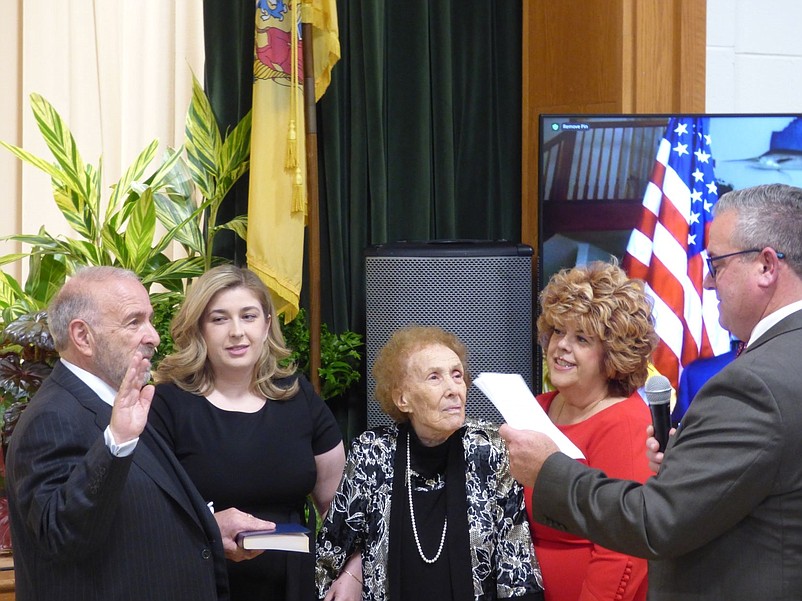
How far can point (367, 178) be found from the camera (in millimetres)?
4344

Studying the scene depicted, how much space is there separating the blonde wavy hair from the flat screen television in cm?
109

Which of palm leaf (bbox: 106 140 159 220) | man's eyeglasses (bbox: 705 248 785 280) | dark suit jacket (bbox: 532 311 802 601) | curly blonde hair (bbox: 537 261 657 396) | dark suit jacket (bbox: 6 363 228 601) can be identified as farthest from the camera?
palm leaf (bbox: 106 140 159 220)

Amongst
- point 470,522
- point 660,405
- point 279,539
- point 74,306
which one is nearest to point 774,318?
point 660,405

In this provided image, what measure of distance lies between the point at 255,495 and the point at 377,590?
0.47 meters

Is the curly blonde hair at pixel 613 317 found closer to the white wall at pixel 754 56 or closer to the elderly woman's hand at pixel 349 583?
the elderly woman's hand at pixel 349 583

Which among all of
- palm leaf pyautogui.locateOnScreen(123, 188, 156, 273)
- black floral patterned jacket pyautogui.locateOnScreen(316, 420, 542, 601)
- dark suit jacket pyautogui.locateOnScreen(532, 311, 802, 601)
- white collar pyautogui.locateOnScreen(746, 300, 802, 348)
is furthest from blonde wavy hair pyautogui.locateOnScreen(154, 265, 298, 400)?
white collar pyautogui.locateOnScreen(746, 300, 802, 348)

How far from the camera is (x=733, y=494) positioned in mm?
1716

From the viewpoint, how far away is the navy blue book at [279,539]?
2.56 m

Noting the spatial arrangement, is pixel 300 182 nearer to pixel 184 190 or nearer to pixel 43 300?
pixel 184 190

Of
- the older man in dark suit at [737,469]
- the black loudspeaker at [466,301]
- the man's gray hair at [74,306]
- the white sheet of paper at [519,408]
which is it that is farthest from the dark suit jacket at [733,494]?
the black loudspeaker at [466,301]

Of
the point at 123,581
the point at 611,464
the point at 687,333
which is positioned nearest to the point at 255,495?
the point at 123,581

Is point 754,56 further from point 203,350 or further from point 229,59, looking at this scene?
point 203,350

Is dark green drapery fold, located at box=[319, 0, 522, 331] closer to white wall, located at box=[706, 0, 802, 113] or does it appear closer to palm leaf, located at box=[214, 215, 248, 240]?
palm leaf, located at box=[214, 215, 248, 240]

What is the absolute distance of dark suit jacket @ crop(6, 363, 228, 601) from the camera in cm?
209
